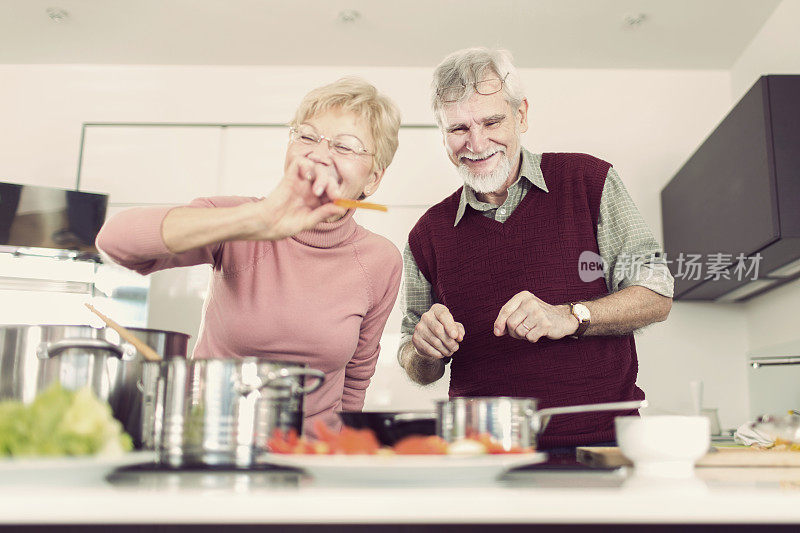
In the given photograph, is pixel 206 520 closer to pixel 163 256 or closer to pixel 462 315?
pixel 163 256

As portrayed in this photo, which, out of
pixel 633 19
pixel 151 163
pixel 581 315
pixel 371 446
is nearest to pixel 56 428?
pixel 371 446

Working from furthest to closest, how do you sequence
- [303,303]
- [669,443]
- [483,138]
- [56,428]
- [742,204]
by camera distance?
[742,204] → [483,138] → [303,303] → [669,443] → [56,428]

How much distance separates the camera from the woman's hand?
101 cm

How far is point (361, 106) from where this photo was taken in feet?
4.46

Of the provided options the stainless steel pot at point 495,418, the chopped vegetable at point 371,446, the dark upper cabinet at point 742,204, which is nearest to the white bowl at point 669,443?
the stainless steel pot at point 495,418

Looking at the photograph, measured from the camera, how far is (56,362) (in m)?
0.86

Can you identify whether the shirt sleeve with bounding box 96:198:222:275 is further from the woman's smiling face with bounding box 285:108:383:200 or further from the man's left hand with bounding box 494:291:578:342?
the man's left hand with bounding box 494:291:578:342

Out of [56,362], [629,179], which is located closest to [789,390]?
[629,179]

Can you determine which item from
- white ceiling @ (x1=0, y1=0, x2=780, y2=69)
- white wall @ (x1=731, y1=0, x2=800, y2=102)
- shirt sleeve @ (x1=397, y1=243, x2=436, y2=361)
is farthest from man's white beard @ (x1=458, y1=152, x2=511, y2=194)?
white wall @ (x1=731, y1=0, x2=800, y2=102)

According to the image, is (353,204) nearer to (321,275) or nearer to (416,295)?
(321,275)

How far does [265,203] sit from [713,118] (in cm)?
324

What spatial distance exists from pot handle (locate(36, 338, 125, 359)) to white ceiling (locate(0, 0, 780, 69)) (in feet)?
8.60

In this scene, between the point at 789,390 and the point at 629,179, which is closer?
the point at 789,390

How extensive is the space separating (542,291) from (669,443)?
2.97ft
